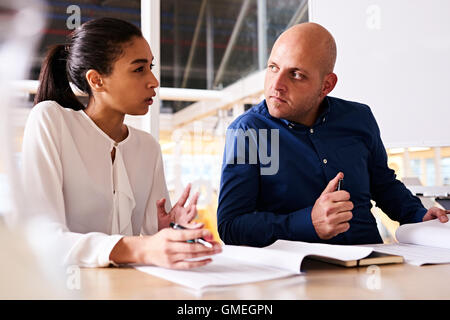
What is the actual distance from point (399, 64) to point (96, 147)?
1.83 metres

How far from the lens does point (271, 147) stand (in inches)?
59.6

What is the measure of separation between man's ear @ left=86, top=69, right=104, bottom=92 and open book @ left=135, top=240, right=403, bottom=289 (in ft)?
2.17

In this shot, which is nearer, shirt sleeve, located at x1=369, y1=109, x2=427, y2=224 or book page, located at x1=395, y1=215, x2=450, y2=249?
book page, located at x1=395, y1=215, x2=450, y2=249

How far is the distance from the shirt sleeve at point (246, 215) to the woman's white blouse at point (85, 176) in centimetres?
20

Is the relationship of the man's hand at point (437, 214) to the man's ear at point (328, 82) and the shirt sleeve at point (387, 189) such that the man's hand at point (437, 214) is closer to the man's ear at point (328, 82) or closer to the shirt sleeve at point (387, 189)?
the shirt sleeve at point (387, 189)

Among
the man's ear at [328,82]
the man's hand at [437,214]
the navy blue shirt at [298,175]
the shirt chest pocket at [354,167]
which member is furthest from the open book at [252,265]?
the man's ear at [328,82]

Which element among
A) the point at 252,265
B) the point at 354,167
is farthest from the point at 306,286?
the point at 354,167

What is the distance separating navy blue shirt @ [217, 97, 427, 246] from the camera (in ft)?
4.31

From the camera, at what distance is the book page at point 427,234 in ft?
3.89

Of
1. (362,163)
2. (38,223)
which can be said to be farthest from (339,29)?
(38,223)

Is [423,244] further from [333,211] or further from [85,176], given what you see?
[85,176]

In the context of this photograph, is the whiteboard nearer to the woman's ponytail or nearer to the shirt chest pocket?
the shirt chest pocket

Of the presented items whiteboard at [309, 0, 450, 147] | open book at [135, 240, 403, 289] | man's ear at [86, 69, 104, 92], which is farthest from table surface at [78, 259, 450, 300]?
whiteboard at [309, 0, 450, 147]
